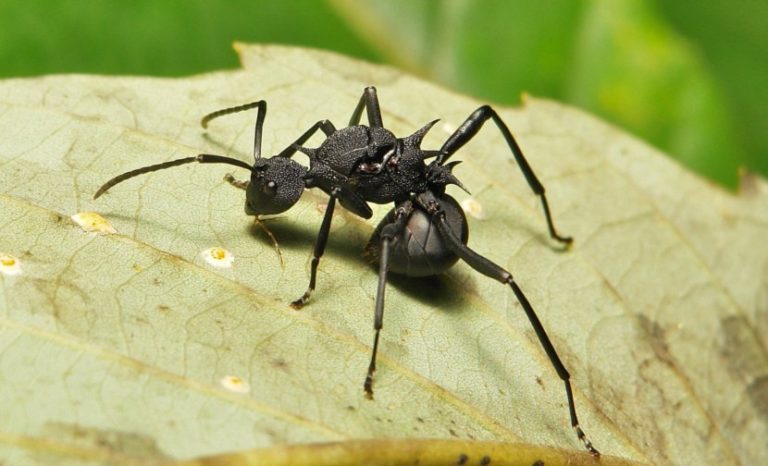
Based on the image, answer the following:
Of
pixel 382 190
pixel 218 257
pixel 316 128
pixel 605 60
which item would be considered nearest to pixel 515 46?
pixel 605 60

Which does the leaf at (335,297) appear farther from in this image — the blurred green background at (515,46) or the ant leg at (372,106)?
the blurred green background at (515,46)

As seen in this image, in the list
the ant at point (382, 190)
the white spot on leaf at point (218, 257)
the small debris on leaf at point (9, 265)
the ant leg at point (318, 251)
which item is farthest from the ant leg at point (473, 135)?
the small debris on leaf at point (9, 265)

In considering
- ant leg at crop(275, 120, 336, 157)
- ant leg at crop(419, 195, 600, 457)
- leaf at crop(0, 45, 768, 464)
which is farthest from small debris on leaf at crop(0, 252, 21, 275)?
ant leg at crop(419, 195, 600, 457)

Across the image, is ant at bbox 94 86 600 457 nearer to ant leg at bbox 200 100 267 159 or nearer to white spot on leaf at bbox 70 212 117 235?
ant leg at bbox 200 100 267 159

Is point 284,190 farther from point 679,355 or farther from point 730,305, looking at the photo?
point 730,305

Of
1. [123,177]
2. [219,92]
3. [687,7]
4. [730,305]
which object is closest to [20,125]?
[123,177]

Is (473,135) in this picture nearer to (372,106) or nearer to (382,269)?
(372,106)
